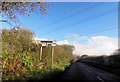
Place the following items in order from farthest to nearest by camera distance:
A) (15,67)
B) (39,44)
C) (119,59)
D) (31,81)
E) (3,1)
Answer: (119,59)
(39,44)
(15,67)
(31,81)
(3,1)

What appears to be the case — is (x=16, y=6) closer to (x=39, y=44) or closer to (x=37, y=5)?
(x=37, y=5)

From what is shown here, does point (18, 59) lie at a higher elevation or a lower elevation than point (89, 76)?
higher

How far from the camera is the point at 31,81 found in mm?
5461

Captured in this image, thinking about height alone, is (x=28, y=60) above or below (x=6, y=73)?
above

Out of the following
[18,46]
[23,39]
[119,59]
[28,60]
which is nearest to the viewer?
[28,60]

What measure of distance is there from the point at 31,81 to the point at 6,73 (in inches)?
73.1

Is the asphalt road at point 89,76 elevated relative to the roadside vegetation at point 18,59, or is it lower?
lower

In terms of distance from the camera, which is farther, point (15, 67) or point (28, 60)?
point (28, 60)

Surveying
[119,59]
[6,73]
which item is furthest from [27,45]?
[119,59]

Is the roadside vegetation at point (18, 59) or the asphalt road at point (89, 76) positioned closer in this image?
the roadside vegetation at point (18, 59)

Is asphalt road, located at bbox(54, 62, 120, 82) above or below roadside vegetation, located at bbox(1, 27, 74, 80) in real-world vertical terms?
below

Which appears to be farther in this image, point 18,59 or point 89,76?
point 89,76

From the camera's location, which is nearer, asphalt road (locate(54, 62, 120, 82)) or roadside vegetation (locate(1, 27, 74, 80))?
roadside vegetation (locate(1, 27, 74, 80))

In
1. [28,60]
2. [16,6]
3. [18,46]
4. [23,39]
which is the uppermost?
[16,6]
